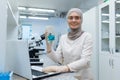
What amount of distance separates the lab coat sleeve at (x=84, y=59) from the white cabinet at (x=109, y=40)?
1.56 metres

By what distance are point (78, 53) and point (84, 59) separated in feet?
0.52

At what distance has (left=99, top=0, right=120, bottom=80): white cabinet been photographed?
3.10 metres

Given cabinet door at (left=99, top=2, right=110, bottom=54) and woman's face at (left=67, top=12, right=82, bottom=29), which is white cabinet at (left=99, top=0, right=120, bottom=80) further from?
woman's face at (left=67, top=12, right=82, bottom=29)

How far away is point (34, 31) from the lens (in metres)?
9.44

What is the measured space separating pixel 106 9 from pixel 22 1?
156 inches

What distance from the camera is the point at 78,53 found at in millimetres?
1638

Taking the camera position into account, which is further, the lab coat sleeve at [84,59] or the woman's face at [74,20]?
the woman's face at [74,20]

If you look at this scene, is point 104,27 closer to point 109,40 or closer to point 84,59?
point 109,40

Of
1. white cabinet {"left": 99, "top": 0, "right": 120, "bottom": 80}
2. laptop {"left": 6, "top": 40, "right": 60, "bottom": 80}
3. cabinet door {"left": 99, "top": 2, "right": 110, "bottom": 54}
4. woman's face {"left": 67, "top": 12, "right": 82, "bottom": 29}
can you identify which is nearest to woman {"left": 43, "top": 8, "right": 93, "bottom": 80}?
woman's face {"left": 67, "top": 12, "right": 82, "bottom": 29}

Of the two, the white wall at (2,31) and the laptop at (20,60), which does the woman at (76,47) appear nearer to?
the laptop at (20,60)

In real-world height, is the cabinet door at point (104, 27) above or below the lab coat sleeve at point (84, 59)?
above

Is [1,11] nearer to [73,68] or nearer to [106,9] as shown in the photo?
[73,68]

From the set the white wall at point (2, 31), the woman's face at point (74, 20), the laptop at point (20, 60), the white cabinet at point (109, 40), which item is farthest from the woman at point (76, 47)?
the white cabinet at point (109, 40)

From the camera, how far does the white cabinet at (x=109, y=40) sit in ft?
10.2
